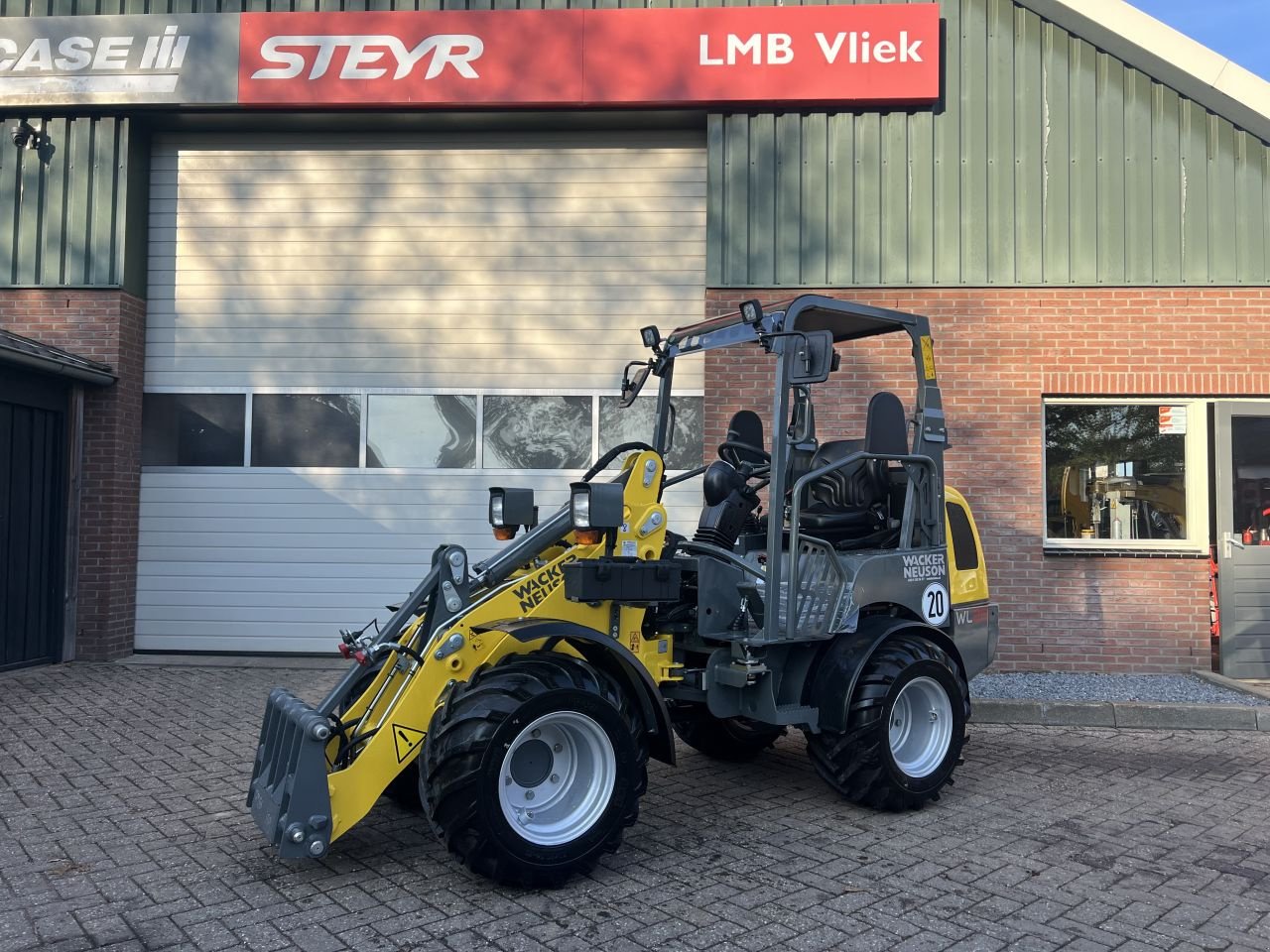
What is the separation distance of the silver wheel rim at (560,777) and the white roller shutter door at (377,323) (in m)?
6.03

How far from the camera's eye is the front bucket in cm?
421

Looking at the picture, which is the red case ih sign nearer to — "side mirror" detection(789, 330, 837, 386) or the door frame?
the door frame

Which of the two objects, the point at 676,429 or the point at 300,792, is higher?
the point at 676,429

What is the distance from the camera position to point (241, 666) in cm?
1030

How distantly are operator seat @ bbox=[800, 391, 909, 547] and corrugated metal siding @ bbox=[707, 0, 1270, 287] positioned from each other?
4.21m

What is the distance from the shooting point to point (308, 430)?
10.7 metres

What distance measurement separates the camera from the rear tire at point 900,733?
5.47 meters

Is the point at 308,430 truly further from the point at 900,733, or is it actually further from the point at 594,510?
the point at 900,733

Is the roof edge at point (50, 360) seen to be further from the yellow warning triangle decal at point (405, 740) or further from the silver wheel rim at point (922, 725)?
the silver wheel rim at point (922, 725)

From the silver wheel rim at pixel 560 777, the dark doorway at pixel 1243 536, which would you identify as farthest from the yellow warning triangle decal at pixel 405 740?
the dark doorway at pixel 1243 536

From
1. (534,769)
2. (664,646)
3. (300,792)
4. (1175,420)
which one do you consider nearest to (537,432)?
(664,646)

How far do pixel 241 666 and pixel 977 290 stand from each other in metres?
8.09

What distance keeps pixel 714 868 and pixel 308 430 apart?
7415mm

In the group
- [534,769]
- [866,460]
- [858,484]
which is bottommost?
[534,769]
